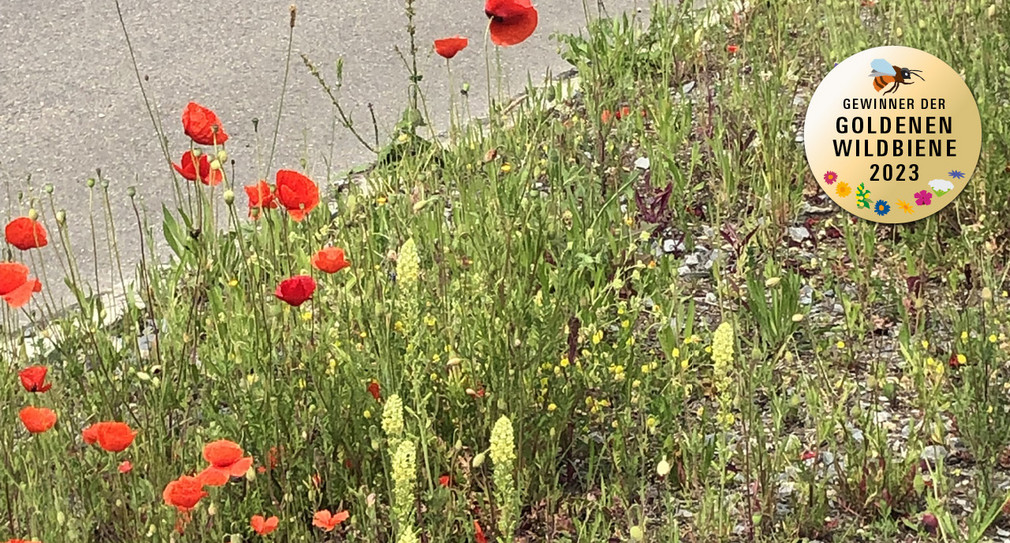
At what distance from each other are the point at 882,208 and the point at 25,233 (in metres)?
2.13

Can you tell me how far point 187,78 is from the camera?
5004 mm

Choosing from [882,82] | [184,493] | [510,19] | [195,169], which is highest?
[510,19]

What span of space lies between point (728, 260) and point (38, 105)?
2.75 meters

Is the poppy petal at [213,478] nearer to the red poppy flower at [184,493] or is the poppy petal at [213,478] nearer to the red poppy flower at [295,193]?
the red poppy flower at [184,493]

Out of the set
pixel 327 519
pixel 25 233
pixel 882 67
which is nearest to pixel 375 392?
pixel 327 519

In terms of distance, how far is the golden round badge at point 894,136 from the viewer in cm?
343

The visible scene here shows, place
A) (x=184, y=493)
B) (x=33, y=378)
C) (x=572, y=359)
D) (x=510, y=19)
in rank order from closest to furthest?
(x=184, y=493), (x=33, y=378), (x=572, y=359), (x=510, y=19)

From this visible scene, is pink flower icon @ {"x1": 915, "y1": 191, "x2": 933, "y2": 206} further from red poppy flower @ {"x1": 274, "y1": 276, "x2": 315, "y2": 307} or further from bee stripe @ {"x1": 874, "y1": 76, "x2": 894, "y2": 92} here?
red poppy flower @ {"x1": 274, "y1": 276, "x2": 315, "y2": 307}

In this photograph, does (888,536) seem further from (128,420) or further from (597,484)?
(128,420)

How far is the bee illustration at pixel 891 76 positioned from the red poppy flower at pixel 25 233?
2.17 metres

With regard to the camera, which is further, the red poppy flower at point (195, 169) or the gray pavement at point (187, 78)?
the gray pavement at point (187, 78)

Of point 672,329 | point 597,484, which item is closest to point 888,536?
point 597,484

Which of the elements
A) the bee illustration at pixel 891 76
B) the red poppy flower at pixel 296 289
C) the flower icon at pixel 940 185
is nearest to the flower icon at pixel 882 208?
the flower icon at pixel 940 185

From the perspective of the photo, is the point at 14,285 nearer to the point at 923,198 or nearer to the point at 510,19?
the point at 510,19
